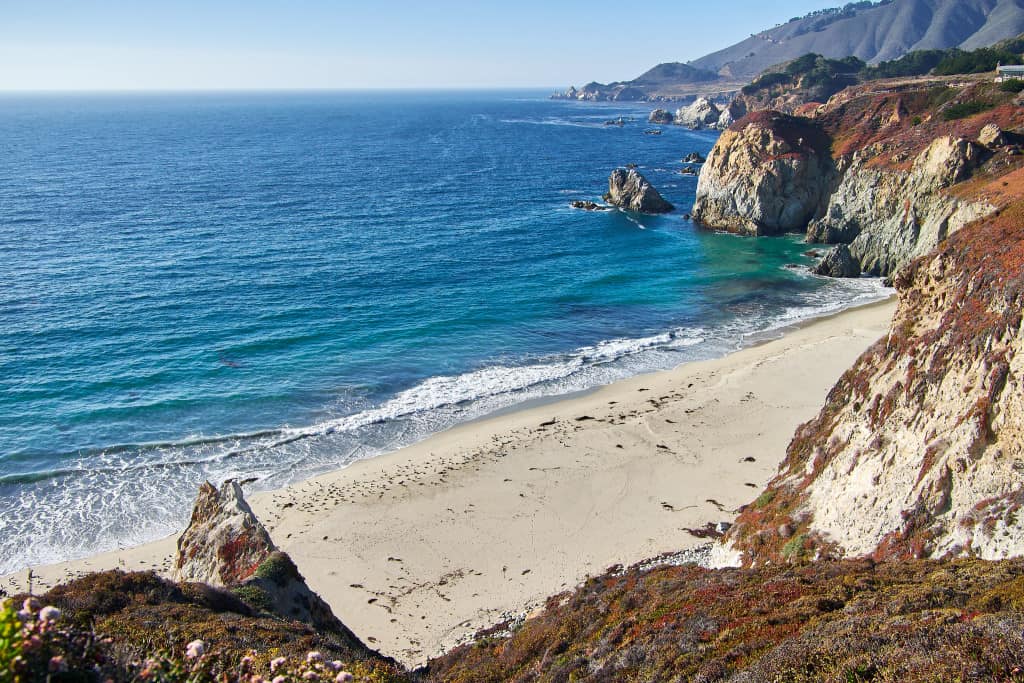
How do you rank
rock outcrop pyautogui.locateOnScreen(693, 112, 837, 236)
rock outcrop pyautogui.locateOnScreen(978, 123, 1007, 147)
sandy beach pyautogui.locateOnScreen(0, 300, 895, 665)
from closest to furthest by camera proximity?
sandy beach pyautogui.locateOnScreen(0, 300, 895, 665), rock outcrop pyautogui.locateOnScreen(978, 123, 1007, 147), rock outcrop pyautogui.locateOnScreen(693, 112, 837, 236)

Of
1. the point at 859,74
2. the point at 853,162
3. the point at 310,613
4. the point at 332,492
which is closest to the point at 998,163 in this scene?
the point at 853,162

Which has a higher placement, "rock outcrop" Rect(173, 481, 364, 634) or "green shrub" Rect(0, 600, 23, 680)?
"green shrub" Rect(0, 600, 23, 680)

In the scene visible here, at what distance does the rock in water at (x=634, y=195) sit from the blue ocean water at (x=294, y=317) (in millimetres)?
3163

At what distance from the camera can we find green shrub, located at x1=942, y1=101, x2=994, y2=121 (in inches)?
2496

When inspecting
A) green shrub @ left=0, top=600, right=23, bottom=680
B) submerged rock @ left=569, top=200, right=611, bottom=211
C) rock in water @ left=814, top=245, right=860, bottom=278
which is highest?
submerged rock @ left=569, top=200, right=611, bottom=211

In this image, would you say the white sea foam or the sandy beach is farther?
the white sea foam

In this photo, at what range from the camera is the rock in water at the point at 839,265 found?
59.2 m

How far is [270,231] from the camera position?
230ft

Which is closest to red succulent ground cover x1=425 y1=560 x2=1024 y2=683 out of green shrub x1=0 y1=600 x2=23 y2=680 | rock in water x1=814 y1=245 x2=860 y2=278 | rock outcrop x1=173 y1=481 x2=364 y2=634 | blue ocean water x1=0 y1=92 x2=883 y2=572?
rock outcrop x1=173 y1=481 x2=364 y2=634

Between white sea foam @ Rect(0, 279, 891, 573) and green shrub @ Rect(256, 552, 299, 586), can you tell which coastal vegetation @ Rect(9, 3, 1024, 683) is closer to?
green shrub @ Rect(256, 552, 299, 586)

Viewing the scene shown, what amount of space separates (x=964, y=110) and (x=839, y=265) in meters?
22.1

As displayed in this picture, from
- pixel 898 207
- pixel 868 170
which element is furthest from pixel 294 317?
pixel 868 170

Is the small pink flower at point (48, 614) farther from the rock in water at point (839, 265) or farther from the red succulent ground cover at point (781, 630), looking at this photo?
the rock in water at point (839, 265)

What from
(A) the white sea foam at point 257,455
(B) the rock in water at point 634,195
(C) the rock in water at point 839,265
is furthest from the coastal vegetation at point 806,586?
(B) the rock in water at point 634,195
